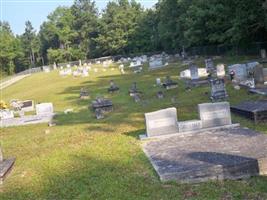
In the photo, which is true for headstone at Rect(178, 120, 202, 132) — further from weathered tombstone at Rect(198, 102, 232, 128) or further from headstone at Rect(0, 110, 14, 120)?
headstone at Rect(0, 110, 14, 120)

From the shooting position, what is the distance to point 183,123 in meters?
12.9

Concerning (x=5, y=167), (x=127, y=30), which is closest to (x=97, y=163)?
(x=5, y=167)

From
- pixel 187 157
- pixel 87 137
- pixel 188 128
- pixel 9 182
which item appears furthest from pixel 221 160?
pixel 87 137

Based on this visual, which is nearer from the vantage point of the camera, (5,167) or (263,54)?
(5,167)

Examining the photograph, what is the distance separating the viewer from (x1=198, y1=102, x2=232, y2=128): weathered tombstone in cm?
1300

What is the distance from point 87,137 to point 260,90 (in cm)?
778

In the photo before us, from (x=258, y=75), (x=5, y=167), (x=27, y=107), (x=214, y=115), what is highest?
(x=258, y=75)

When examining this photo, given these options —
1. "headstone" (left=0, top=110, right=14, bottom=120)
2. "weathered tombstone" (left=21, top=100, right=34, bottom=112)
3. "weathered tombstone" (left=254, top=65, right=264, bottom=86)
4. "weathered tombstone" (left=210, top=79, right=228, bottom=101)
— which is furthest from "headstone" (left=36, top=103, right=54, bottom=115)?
"weathered tombstone" (left=254, top=65, right=264, bottom=86)

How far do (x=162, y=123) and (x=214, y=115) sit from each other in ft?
4.71

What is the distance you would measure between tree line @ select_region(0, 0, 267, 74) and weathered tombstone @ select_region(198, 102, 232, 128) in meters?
24.2

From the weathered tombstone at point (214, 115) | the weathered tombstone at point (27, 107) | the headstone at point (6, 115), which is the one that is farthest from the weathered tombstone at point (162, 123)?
the weathered tombstone at point (27, 107)

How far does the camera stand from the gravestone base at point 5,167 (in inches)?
416

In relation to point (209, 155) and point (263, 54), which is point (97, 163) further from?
point (263, 54)

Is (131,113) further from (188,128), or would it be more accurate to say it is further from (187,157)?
(187,157)
